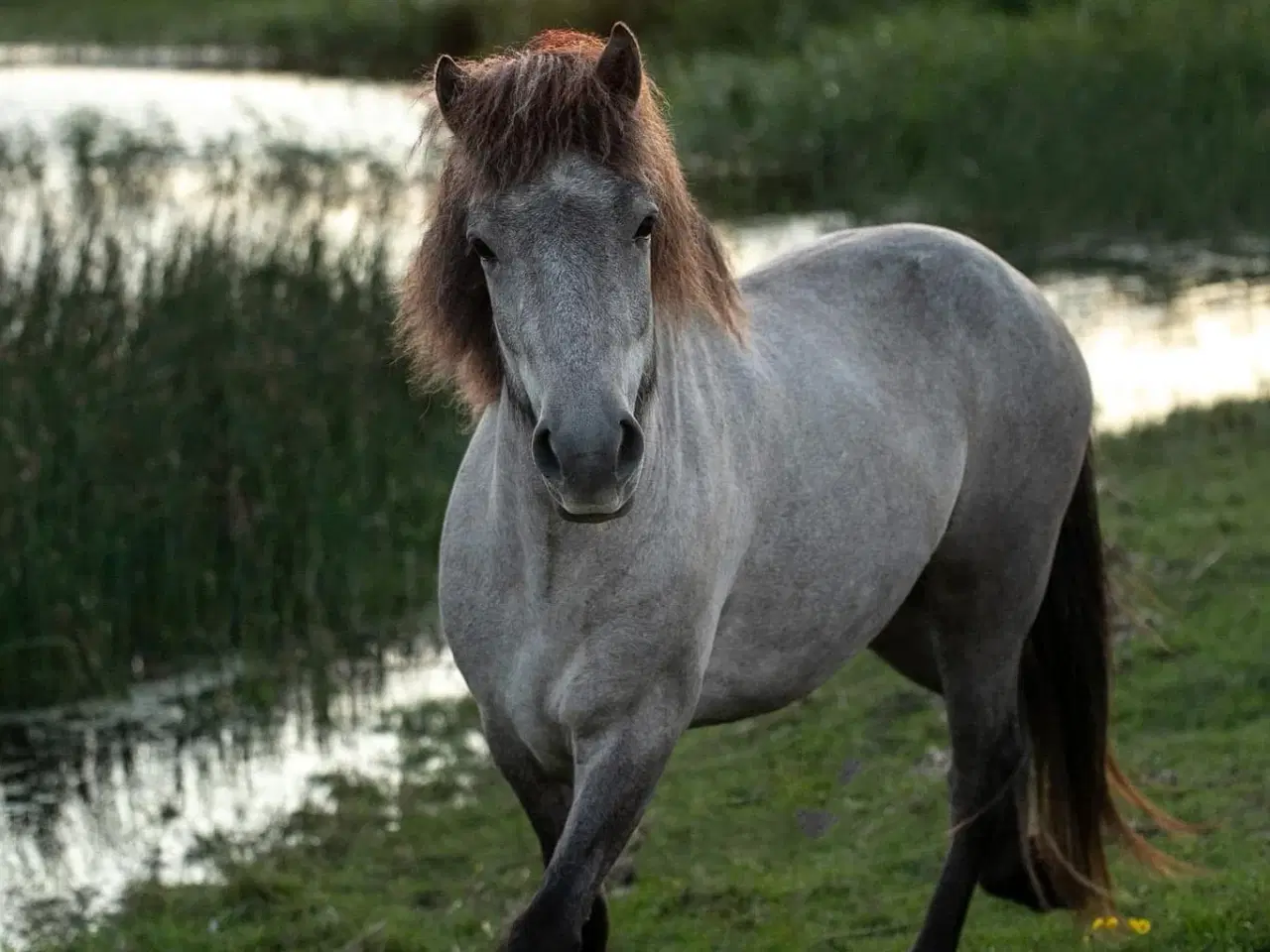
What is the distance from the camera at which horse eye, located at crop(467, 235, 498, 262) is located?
9.01 feet

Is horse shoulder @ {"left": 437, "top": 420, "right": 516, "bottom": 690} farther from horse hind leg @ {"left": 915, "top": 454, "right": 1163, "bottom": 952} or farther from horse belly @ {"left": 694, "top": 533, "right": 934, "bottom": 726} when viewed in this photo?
horse hind leg @ {"left": 915, "top": 454, "right": 1163, "bottom": 952}

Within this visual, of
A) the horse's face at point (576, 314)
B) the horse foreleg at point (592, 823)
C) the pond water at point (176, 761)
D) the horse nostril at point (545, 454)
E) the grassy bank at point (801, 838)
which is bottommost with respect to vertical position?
the pond water at point (176, 761)

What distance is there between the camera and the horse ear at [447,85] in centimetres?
283

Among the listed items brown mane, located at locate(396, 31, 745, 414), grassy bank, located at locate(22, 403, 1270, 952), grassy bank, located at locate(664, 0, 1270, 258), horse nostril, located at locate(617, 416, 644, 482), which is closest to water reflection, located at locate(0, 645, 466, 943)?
grassy bank, located at locate(22, 403, 1270, 952)

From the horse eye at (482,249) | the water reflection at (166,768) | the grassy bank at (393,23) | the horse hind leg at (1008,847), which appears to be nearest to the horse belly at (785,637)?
the horse hind leg at (1008,847)

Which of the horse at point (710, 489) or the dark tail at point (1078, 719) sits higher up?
the horse at point (710, 489)

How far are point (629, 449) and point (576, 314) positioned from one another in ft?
0.71

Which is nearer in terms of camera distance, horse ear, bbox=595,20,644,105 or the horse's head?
the horse's head

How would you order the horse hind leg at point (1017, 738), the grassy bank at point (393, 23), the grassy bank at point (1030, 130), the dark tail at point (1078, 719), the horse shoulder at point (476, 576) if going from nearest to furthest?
the horse shoulder at point (476, 576) < the horse hind leg at point (1017, 738) < the dark tail at point (1078, 719) < the grassy bank at point (1030, 130) < the grassy bank at point (393, 23)

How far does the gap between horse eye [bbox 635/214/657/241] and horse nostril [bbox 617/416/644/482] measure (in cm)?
34

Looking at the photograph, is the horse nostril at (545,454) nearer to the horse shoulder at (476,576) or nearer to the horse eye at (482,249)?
the horse eye at (482,249)

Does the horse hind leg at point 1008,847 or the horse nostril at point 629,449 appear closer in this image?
the horse nostril at point 629,449

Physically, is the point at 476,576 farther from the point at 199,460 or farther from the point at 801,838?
the point at 199,460

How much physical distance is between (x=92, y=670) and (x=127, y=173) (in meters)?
3.54
